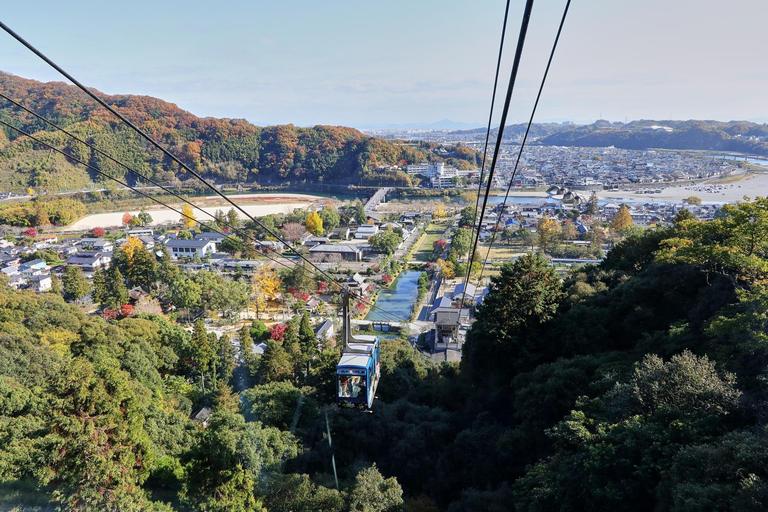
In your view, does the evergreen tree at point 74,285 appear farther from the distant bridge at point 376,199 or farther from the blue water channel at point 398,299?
the distant bridge at point 376,199

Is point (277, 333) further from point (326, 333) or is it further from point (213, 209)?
point (213, 209)

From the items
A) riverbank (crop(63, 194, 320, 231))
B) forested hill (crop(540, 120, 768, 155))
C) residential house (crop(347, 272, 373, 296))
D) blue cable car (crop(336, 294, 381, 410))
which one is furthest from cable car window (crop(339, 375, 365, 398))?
forested hill (crop(540, 120, 768, 155))

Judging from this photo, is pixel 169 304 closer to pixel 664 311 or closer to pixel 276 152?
pixel 664 311

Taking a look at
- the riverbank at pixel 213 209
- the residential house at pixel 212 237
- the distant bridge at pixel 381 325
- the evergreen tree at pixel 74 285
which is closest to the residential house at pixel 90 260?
the evergreen tree at pixel 74 285

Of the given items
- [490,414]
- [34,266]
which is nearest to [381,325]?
[490,414]

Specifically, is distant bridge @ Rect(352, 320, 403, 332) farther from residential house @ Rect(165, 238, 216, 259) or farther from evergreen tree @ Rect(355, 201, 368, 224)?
evergreen tree @ Rect(355, 201, 368, 224)

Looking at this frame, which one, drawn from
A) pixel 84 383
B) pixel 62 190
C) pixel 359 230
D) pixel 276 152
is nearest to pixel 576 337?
pixel 84 383
